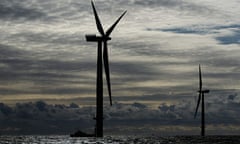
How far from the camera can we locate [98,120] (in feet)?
437

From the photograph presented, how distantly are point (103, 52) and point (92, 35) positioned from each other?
13.4m

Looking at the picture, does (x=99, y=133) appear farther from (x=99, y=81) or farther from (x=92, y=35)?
(x=92, y=35)

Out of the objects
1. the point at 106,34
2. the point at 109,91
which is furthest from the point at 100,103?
the point at 106,34

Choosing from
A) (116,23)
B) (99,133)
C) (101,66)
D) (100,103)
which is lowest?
(99,133)

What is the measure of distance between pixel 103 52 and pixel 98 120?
2066cm

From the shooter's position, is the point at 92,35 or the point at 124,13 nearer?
the point at 124,13

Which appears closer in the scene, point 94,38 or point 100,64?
point 100,64

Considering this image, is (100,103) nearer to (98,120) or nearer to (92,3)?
(98,120)

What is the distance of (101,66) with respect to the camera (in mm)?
134500

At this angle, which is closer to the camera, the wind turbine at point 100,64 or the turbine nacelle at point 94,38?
the wind turbine at point 100,64

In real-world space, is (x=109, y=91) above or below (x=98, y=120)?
above

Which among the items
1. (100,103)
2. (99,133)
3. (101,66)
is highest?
(101,66)

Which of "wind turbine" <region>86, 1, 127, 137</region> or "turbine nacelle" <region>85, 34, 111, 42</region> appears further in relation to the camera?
"turbine nacelle" <region>85, 34, 111, 42</region>

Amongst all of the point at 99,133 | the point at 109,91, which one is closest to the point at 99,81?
the point at 109,91
